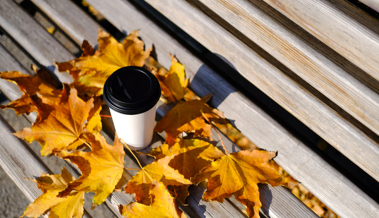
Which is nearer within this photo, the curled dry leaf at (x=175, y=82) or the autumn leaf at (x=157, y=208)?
the autumn leaf at (x=157, y=208)

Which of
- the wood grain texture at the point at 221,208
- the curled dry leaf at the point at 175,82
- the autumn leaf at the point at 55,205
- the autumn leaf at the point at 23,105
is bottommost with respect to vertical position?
the wood grain texture at the point at 221,208

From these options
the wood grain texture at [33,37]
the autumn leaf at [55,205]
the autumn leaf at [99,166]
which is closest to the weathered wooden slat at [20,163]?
the autumn leaf at [55,205]

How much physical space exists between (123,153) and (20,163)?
604 mm

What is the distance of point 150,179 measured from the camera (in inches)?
47.1

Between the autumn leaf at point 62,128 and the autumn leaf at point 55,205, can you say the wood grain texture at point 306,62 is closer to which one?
the autumn leaf at point 62,128

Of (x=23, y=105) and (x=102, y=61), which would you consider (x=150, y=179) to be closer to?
(x=102, y=61)

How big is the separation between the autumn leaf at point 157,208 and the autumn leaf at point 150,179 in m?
0.04

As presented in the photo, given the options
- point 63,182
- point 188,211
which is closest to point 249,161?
point 188,211

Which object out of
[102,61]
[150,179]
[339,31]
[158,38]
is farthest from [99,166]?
[339,31]

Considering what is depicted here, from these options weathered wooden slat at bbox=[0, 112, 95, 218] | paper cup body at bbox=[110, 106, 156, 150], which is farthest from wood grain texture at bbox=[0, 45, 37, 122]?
paper cup body at bbox=[110, 106, 156, 150]

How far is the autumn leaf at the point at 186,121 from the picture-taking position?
1.32 meters

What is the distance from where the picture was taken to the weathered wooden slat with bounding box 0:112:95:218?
1.33m

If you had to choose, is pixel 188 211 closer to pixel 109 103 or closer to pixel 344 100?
pixel 109 103

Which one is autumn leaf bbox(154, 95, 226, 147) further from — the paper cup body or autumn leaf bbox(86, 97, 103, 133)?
autumn leaf bbox(86, 97, 103, 133)
